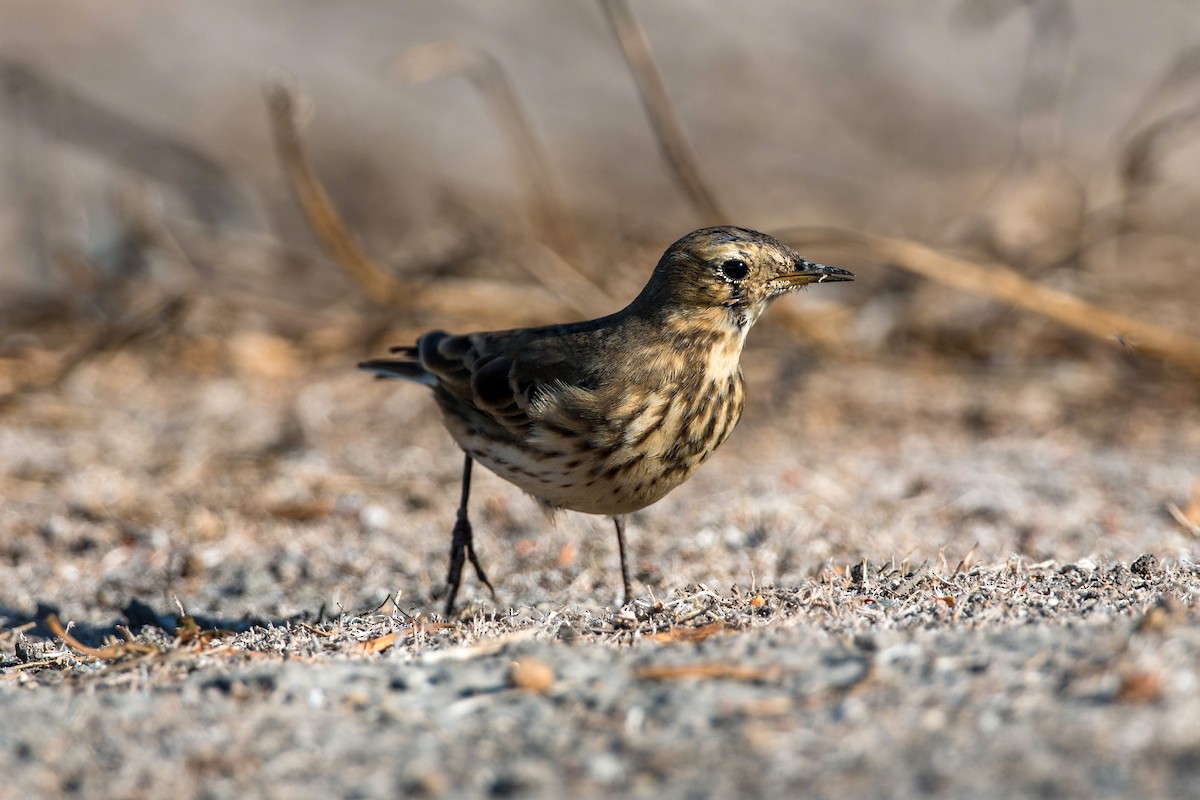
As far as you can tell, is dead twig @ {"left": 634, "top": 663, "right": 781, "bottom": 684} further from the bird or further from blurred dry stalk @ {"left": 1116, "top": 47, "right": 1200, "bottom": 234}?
blurred dry stalk @ {"left": 1116, "top": 47, "right": 1200, "bottom": 234}

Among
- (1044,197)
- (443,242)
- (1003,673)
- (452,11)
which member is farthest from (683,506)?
(452,11)

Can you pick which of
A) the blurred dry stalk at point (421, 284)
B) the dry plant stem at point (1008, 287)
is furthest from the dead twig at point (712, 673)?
the blurred dry stalk at point (421, 284)

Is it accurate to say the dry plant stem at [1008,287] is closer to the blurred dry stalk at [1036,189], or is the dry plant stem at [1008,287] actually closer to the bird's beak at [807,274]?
the blurred dry stalk at [1036,189]

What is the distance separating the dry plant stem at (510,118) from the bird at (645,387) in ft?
11.4

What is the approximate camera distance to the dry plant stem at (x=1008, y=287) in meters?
7.16

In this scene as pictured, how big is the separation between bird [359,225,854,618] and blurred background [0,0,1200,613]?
0.76 meters

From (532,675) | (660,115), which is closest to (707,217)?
(660,115)

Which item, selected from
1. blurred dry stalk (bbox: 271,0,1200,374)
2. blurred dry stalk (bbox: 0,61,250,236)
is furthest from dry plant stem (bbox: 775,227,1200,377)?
blurred dry stalk (bbox: 0,61,250,236)

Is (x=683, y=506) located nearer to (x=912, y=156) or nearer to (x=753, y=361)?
(x=753, y=361)

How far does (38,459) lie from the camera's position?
276 inches

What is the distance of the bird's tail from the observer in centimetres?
522

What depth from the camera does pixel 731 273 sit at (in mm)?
4492

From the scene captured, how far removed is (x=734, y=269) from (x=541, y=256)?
4.64 metres

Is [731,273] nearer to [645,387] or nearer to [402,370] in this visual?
[645,387]
